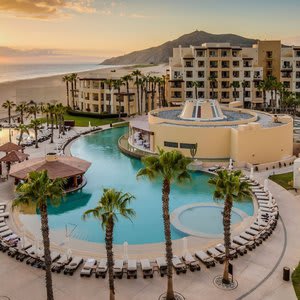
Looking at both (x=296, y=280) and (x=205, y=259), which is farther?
(x=205, y=259)

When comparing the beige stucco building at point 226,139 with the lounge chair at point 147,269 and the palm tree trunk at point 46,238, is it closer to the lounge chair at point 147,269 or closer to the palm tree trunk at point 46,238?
the lounge chair at point 147,269

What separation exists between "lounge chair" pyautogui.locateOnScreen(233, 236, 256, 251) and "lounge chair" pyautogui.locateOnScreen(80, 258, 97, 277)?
8.59 m

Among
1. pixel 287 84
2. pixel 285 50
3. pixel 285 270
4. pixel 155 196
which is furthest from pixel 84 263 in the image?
pixel 285 50

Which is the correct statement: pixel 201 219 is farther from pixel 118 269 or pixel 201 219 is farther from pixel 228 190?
pixel 228 190

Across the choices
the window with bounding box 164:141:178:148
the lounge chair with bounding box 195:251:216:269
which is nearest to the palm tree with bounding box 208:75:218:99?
the window with bounding box 164:141:178:148

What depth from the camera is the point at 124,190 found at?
1378 inches

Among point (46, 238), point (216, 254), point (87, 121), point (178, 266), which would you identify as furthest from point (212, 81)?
point (46, 238)

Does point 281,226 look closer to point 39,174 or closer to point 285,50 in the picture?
point 39,174

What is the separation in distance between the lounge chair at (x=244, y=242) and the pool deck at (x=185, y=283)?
0.32 m

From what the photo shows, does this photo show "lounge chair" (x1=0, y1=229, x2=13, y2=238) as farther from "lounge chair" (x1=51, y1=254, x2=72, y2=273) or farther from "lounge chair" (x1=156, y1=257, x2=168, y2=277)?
"lounge chair" (x1=156, y1=257, x2=168, y2=277)

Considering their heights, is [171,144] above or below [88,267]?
above

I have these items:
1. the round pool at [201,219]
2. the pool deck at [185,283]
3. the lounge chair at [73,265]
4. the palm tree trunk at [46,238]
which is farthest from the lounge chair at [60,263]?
the round pool at [201,219]

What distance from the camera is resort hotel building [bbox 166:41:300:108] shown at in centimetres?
8488

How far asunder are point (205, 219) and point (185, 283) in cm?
945
